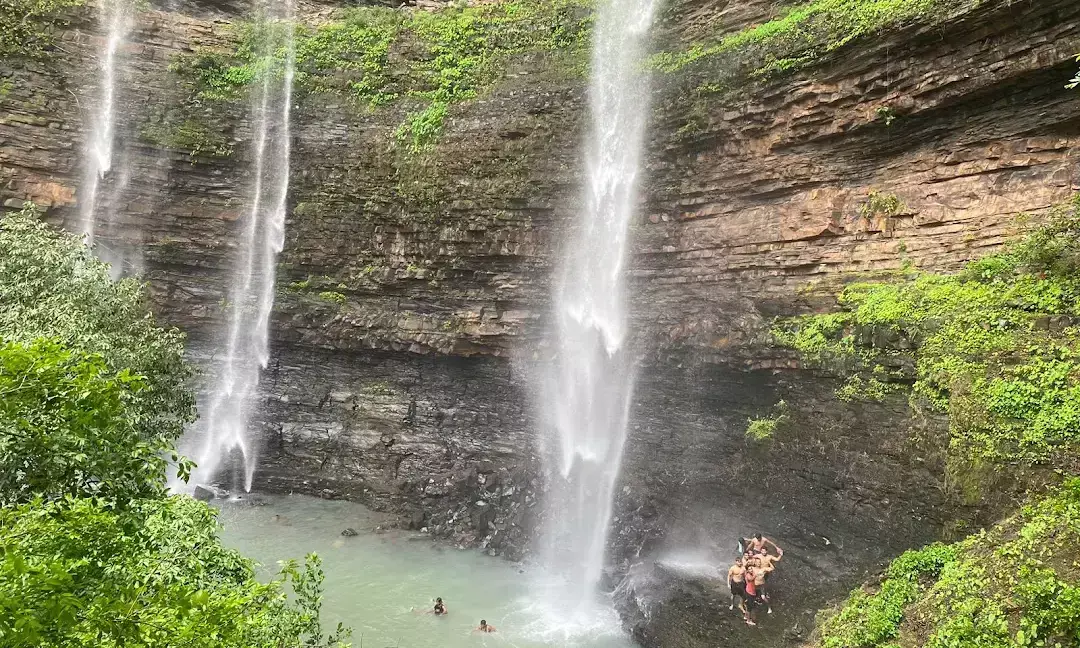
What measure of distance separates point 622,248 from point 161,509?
12.3m

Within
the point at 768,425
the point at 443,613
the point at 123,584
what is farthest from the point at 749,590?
the point at 123,584

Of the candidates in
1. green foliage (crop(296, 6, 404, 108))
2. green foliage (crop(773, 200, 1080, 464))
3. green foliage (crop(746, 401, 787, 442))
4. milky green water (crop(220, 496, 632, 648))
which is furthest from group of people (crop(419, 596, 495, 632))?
green foliage (crop(296, 6, 404, 108))

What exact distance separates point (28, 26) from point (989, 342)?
23579 millimetres

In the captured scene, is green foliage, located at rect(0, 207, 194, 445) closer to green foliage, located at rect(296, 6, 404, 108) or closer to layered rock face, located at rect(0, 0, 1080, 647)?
layered rock face, located at rect(0, 0, 1080, 647)

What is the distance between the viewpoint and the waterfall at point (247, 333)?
17.5 metres

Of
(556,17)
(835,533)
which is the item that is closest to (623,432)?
(835,533)

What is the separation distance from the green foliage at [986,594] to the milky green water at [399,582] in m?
3.63

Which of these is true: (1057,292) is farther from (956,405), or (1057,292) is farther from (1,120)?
(1,120)

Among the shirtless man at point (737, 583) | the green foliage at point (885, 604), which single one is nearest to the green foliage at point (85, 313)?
the shirtless man at point (737, 583)

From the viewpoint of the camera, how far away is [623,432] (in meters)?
14.5

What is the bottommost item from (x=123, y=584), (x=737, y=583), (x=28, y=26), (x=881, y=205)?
(x=737, y=583)

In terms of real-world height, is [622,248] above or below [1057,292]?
above

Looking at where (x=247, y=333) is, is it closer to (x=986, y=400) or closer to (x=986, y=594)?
(x=986, y=400)

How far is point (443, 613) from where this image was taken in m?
10.6
